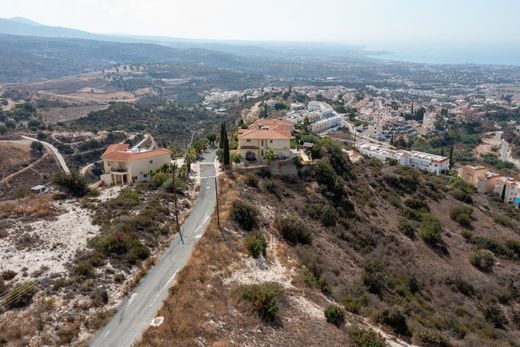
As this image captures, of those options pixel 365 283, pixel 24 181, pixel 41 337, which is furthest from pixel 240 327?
pixel 24 181

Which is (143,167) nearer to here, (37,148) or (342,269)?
(342,269)

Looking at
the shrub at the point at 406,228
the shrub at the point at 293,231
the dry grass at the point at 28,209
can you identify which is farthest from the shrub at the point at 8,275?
the shrub at the point at 406,228

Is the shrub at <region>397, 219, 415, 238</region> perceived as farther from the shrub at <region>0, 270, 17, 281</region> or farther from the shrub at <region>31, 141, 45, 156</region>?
the shrub at <region>31, 141, 45, 156</region>

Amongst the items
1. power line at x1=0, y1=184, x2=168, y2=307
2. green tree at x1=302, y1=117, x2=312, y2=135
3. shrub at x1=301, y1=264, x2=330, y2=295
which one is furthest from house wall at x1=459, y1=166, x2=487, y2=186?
power line at x1=0, y1=184, x2=168, y2=307

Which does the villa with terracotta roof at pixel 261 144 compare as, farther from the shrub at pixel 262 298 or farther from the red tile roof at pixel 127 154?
the shrub at pixel 262 298

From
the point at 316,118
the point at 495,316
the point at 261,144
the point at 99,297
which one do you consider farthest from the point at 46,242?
the point at 316,118

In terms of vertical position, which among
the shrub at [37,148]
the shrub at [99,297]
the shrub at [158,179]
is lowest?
the shrub at [37,148]
